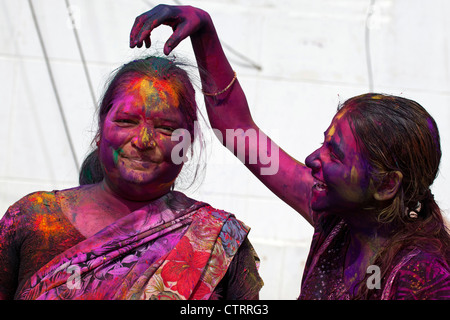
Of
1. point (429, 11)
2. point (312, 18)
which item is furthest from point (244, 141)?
point (429, 11)

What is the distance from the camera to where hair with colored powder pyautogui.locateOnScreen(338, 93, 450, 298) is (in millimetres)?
1987

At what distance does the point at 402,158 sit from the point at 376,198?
0.48ft

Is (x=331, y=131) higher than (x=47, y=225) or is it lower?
higher

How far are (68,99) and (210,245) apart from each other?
298 cm

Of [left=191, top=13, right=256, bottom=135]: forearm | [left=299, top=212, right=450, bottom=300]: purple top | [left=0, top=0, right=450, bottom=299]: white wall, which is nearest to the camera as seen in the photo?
[left=299, top=212, right=450, bottom=300]: purple top

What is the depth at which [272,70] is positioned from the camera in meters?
4.65

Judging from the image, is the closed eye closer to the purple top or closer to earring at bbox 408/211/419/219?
the purple top

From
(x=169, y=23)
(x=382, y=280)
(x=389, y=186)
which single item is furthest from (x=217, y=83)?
(x=382, y=280)

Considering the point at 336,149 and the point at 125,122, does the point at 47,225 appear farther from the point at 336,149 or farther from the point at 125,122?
the point at 336,149

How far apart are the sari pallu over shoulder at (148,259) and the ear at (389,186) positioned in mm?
467

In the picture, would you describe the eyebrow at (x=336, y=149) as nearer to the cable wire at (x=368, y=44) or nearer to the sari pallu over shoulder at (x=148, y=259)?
the sari pallu over shoulder at (x=148, y=259)

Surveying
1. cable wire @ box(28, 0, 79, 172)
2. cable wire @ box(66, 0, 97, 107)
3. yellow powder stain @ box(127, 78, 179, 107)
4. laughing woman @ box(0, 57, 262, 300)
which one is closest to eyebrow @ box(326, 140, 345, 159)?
laughing woman @ box(0, 57, 262, 300)

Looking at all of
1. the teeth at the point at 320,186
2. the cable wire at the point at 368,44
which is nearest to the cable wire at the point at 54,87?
the cable wire at the point at 368,44
